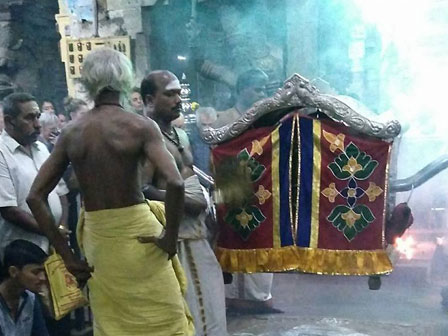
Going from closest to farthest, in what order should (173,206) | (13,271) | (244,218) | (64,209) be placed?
(173,206) < (13,271) < (244,218) < (64,209)

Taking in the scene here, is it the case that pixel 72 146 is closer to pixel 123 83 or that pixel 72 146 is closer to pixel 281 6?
pixel 123 83

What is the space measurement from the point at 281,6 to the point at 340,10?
1.00m

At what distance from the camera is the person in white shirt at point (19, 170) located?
361 cm

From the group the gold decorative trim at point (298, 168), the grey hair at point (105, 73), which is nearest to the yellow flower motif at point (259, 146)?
the gold decorative trim at point (298, 168)

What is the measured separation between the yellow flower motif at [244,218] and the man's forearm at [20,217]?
1.24 m

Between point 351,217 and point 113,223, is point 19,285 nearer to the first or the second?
point 113,223

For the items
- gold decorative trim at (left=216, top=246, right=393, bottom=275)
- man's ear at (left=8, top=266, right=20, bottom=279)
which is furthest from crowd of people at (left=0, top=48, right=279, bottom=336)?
gold decorative trim at (left=216, top=246, right=393, bottom=275)

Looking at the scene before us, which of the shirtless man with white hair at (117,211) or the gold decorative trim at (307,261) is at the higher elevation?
the shirtless man with white hair at (117,211)

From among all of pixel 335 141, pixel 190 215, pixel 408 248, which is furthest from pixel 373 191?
pixel 408 248

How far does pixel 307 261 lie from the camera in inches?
153

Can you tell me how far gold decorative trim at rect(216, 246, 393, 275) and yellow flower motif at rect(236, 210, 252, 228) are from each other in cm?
17

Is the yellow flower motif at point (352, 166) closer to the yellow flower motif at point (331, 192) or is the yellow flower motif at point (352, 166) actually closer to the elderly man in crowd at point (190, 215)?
the yellow flower motif at point (331, 192)

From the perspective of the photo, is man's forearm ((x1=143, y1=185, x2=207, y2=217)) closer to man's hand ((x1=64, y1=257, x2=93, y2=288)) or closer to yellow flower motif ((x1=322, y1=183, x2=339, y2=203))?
man's hand ((x1=64, y1=257, x2=93, y2=288))

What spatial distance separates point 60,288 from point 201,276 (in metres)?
0.82
